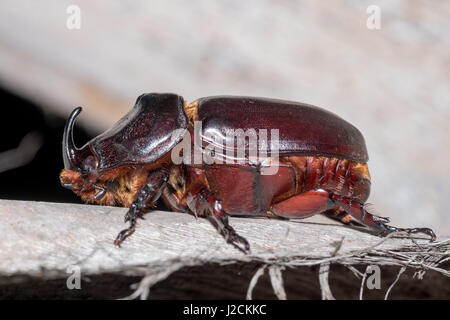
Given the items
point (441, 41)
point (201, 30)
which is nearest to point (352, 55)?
point (441, 41)

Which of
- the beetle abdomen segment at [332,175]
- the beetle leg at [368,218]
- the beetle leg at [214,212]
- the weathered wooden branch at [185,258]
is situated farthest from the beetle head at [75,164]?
the beetle leg at [368,218]

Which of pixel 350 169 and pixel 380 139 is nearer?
pixel 350 169

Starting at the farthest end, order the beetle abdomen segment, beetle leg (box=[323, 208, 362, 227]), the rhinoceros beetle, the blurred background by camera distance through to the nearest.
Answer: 1. the blurred background
2. beetle leg (box=[323, 208, 362, 227])
3. the beetle abdomen segment
4. the rhinoceros beetle

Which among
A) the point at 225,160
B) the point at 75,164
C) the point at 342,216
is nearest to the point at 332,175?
the point at 342,216

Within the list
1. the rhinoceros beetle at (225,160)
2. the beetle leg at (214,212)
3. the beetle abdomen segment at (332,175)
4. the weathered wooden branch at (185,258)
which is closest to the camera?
the weathered wooden branch at (185,258)

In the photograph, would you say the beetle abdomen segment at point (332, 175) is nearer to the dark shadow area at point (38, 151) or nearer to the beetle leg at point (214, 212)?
the beetle leg at point (214, 212)

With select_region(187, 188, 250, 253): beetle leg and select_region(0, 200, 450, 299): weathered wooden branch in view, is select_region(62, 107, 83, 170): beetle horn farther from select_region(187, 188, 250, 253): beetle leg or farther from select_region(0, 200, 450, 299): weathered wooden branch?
select_region(187, 188, 250, 253): beetle leg

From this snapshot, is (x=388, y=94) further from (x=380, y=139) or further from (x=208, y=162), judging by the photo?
(x=208, y=162)

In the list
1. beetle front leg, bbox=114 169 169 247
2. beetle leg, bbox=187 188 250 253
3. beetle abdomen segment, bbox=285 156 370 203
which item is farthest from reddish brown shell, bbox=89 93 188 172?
beetle abdomen segment, bbox=285 156 370 203

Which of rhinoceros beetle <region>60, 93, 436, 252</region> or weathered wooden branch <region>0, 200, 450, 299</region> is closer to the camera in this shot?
weathered wooden branch <region>0, 200, 450, 299</region>
